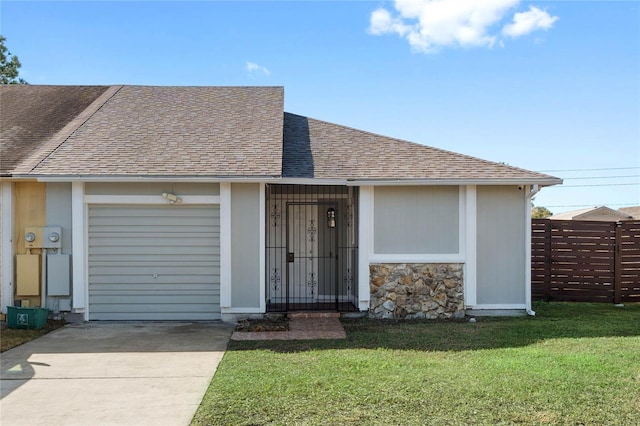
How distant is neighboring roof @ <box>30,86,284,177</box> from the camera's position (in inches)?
343

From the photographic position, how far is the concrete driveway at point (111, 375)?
453 centimetres

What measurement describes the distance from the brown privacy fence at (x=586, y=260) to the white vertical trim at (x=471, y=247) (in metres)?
2.70

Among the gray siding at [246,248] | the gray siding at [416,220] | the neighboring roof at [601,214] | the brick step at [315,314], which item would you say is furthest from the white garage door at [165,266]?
the neighboring roof at [601,214]

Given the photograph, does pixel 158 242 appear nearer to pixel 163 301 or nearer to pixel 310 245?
pixel 163 301

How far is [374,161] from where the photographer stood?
971cm

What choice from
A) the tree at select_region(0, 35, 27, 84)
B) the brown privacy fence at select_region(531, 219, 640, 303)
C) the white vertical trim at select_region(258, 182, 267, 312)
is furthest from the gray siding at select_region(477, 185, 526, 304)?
the tree at select_region(0, 35, 27, 84)

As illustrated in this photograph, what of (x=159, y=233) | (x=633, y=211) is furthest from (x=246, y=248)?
(x=633, y=211)

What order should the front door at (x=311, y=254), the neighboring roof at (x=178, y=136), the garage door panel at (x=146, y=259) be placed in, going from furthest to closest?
the front door at (x=311, y=254) → the garage door panel at (x=146, y=259) → the neighboring roof at (x=178, y=136)

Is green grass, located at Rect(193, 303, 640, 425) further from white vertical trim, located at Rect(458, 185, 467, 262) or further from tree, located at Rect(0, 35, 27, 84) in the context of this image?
tree, located at Rect(0, 35, 27, 84)

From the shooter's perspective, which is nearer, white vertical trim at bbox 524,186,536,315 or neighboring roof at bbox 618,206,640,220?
white vertical trim at bbox 524,186,536,315

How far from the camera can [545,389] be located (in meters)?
4.97

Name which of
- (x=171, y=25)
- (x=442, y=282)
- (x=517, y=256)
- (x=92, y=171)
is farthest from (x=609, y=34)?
(x=92, y=171)

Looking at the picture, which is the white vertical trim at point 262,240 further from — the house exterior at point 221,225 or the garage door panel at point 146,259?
the garage door panel at point 146,259

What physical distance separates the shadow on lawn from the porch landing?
0.71 ft
